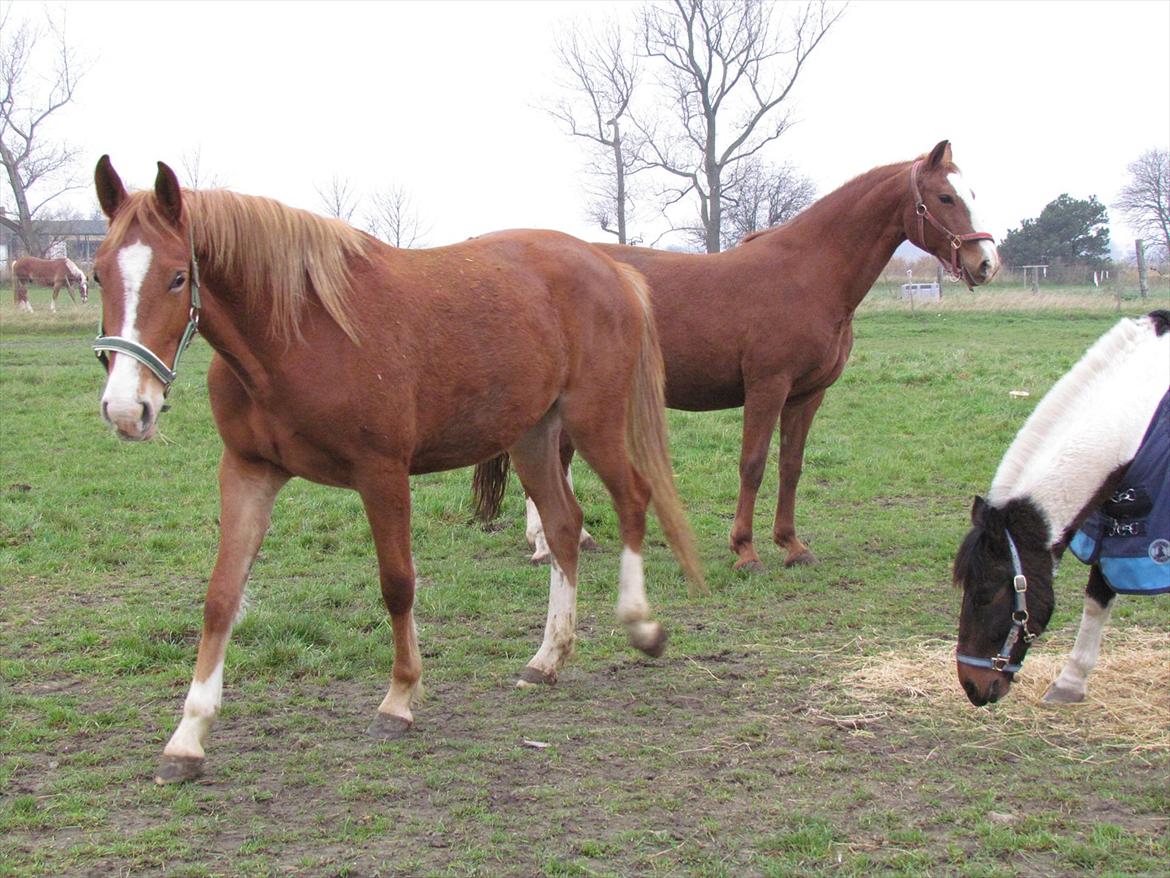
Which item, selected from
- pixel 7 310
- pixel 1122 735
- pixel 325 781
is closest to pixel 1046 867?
pixel 1122 735

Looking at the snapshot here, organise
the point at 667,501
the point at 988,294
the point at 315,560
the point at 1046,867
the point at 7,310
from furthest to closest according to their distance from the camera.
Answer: the point at 988,294
the point at 7,310
the point at 315,560
the point at 667,501
the point at 1046,867

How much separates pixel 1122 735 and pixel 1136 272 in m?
27.7

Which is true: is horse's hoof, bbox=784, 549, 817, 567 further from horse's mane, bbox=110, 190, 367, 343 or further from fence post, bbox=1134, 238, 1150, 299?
fence post, bbox=1134, 238, 1150, 299

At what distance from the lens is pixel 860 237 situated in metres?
6.74

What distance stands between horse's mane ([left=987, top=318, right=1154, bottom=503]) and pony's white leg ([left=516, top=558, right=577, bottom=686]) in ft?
6.15

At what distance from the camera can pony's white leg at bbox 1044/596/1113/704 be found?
166 inches

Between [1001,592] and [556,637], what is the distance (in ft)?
6.32

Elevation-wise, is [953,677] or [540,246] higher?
[540,246]

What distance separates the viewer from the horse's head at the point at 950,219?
635cm

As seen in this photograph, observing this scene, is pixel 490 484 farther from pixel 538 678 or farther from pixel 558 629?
pixel 538 678

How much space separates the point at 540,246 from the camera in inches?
197

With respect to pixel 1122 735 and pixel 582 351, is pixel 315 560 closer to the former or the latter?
pixel 582 351

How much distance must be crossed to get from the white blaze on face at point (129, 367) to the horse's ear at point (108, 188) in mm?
223

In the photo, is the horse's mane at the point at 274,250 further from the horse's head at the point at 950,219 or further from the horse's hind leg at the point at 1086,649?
the horse's head at the point at 950,219
